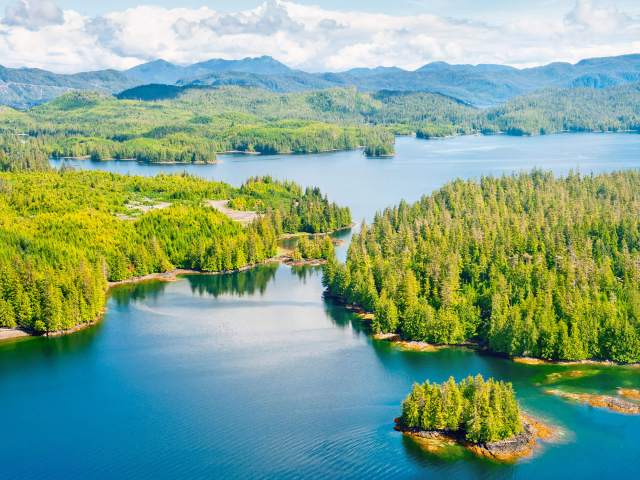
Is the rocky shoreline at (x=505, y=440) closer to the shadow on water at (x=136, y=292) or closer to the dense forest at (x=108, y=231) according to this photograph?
the dense forest at (x=108, y=231)

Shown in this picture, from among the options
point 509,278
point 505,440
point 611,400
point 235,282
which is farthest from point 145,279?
point 611,400

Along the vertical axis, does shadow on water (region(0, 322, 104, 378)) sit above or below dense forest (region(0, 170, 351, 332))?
below

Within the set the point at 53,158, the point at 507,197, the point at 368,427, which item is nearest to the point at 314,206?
the point at 507,197

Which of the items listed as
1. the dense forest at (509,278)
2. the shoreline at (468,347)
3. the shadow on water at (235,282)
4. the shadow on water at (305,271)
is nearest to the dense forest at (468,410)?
the shoreline at (468,347)

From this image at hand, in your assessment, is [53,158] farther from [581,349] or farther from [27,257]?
[581,349]

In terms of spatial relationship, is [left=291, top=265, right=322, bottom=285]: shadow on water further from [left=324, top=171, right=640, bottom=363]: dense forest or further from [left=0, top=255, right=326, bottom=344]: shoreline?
[left=324, top=171, right=640, bottom=363]: dense forest

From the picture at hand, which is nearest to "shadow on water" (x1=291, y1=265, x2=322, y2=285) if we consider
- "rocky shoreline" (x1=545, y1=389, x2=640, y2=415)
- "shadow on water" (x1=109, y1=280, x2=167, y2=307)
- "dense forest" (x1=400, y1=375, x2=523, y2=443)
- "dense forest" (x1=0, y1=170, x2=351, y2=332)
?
"dense forest" (x1=0, y1=170, x2=351, y2=332)
